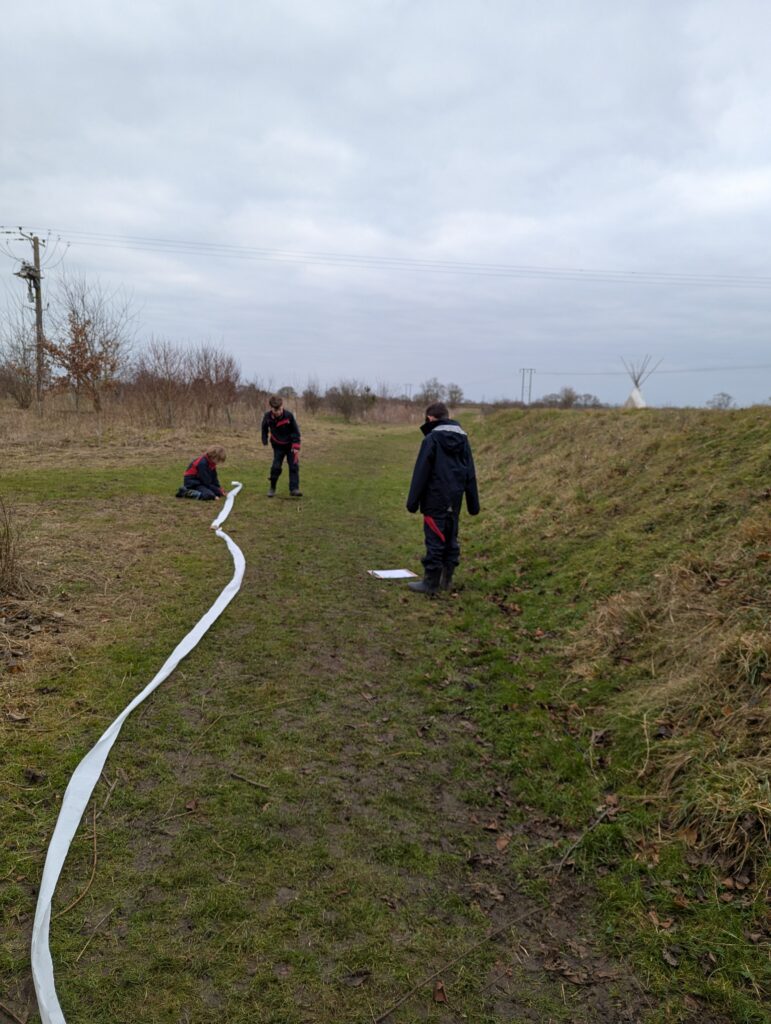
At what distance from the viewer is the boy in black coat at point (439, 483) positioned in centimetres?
661

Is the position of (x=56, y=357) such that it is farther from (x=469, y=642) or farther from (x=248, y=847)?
(x=248, y=847)

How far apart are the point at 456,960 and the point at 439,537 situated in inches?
180

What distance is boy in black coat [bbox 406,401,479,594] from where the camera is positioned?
21.7 ft

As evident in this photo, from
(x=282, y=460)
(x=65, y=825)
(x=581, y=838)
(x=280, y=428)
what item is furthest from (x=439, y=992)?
(x=282, y=460)

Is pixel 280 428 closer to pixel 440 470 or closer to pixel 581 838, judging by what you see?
pixel 440 470

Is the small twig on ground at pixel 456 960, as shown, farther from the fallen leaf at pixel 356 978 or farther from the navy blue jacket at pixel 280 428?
the navy blue jacket at pixel 280 428

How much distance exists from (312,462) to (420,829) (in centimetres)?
1628

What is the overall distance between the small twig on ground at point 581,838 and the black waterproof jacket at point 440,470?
3864 mm

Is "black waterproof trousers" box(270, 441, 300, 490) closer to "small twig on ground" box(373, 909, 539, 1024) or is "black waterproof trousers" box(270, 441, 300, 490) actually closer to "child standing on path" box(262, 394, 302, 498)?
"child standing on path" box(262, 394, 302, 498)

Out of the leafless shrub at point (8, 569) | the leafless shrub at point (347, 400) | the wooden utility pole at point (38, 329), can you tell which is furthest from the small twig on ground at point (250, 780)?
the leafless shrub at point (347, 400)

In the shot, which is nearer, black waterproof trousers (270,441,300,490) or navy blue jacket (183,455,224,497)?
navy blue jacket (183,455,224,497)

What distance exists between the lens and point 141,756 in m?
3.41

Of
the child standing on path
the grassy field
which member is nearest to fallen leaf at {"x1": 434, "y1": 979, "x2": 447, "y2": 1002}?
the grassy field

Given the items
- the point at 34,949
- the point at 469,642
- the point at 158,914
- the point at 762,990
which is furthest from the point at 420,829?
the point at 469,642
